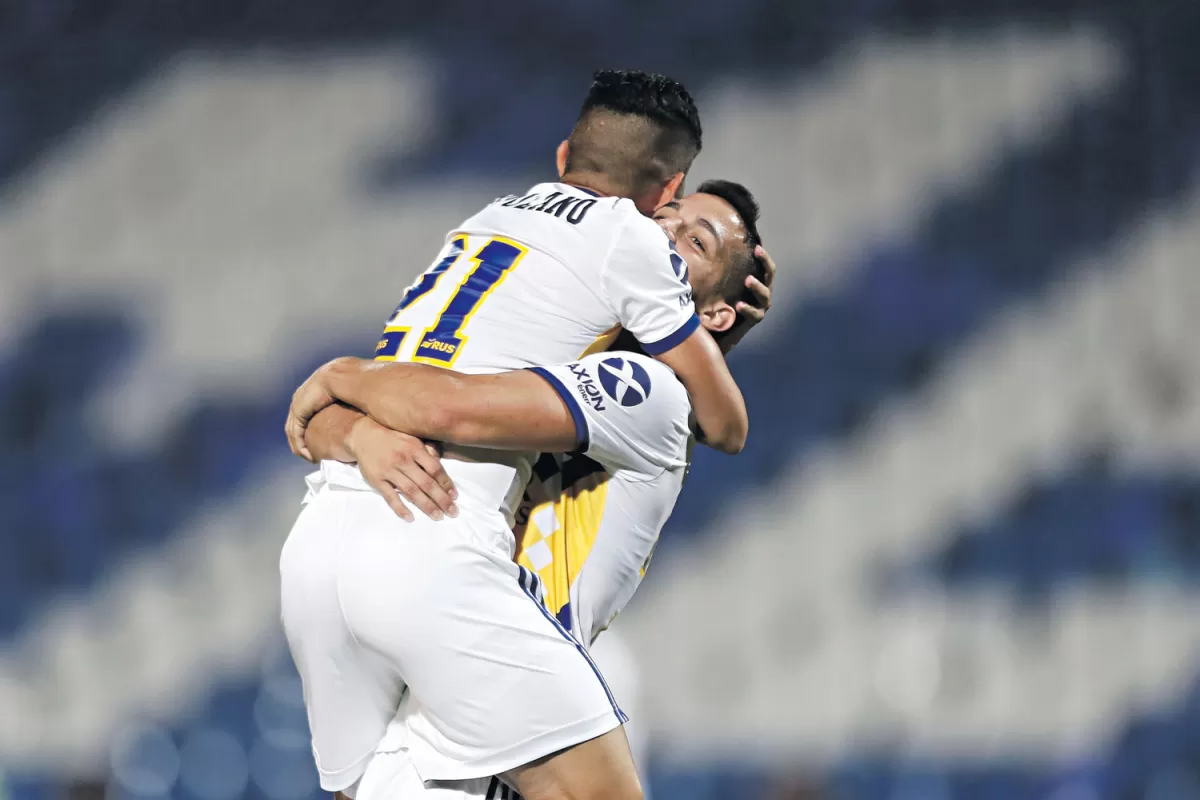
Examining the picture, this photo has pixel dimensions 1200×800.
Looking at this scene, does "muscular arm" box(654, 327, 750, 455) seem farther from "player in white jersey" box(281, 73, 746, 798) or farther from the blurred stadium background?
the blurred stadium background

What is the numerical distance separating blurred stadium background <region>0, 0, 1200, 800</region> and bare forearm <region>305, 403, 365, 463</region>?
3269 mm

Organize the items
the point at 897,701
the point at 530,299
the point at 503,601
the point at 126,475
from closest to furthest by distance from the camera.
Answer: the point at 503,601
the point at 530,299
the point at 897,701
the point at 126,475

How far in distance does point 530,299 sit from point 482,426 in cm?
31

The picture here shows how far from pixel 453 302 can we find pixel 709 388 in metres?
0.50

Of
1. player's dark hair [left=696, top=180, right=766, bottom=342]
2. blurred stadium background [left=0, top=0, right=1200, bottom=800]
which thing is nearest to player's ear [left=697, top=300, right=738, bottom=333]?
player's dark hair [left=696, top=180, right=766, bottom=342]

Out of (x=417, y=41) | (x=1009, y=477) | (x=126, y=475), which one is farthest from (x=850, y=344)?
(x=126, y=475)

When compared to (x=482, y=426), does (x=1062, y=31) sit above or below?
above

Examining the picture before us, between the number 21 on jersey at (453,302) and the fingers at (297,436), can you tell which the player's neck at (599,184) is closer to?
the number 21 on jersey at (453,302)

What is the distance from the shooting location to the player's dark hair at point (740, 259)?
268cm

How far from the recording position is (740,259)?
105 inches

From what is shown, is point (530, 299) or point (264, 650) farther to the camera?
point (264, 650)

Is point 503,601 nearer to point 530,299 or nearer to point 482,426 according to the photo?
point 482,426

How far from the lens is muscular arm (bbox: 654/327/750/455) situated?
2.34 metres

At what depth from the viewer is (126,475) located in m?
5.74
